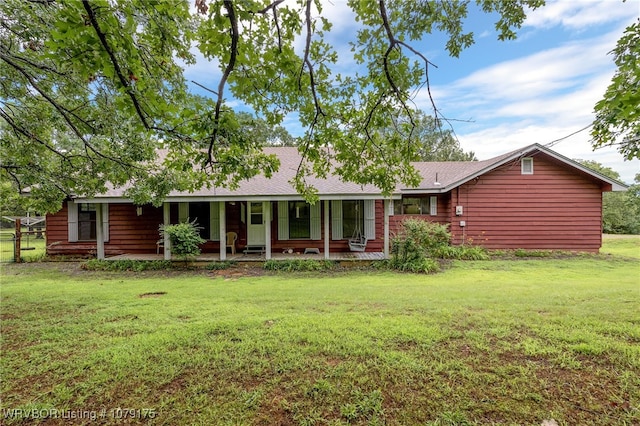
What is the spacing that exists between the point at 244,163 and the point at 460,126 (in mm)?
2673

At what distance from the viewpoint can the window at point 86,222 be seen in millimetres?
11797

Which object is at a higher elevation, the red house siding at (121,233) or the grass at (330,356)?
the red house siding at (121,233)

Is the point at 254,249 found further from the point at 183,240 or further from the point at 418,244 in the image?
the point at 418,244

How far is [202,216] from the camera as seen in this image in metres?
11.7

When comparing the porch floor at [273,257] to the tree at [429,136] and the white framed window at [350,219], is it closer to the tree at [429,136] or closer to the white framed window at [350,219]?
the white framed window at [350,219]

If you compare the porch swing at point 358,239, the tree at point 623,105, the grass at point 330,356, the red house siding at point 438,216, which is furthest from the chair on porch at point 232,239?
the tree at point 623,105

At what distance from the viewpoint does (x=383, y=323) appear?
4086 millimetres

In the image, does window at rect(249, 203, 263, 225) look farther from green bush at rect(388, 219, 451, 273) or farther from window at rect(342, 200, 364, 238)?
green bush at rect(388, 219, 451, 273)

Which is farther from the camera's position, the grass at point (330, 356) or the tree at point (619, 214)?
the tree at point (619, 214)

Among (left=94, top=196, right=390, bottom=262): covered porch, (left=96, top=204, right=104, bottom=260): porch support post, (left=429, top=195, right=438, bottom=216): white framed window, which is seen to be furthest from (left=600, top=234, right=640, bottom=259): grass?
(left=96, top=204, right=104, bottom=260): porch support post

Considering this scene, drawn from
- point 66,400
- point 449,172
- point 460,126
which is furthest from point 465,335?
point 449,172

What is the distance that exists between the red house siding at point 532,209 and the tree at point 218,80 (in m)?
9.49

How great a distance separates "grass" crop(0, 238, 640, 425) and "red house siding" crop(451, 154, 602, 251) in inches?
260

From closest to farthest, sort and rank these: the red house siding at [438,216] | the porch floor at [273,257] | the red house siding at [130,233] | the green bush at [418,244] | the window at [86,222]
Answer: the green bush at [418,244], the porch floor at [273,257], the red house siding at [130,233], the window at [86,222], the red house siding at [438,216]
